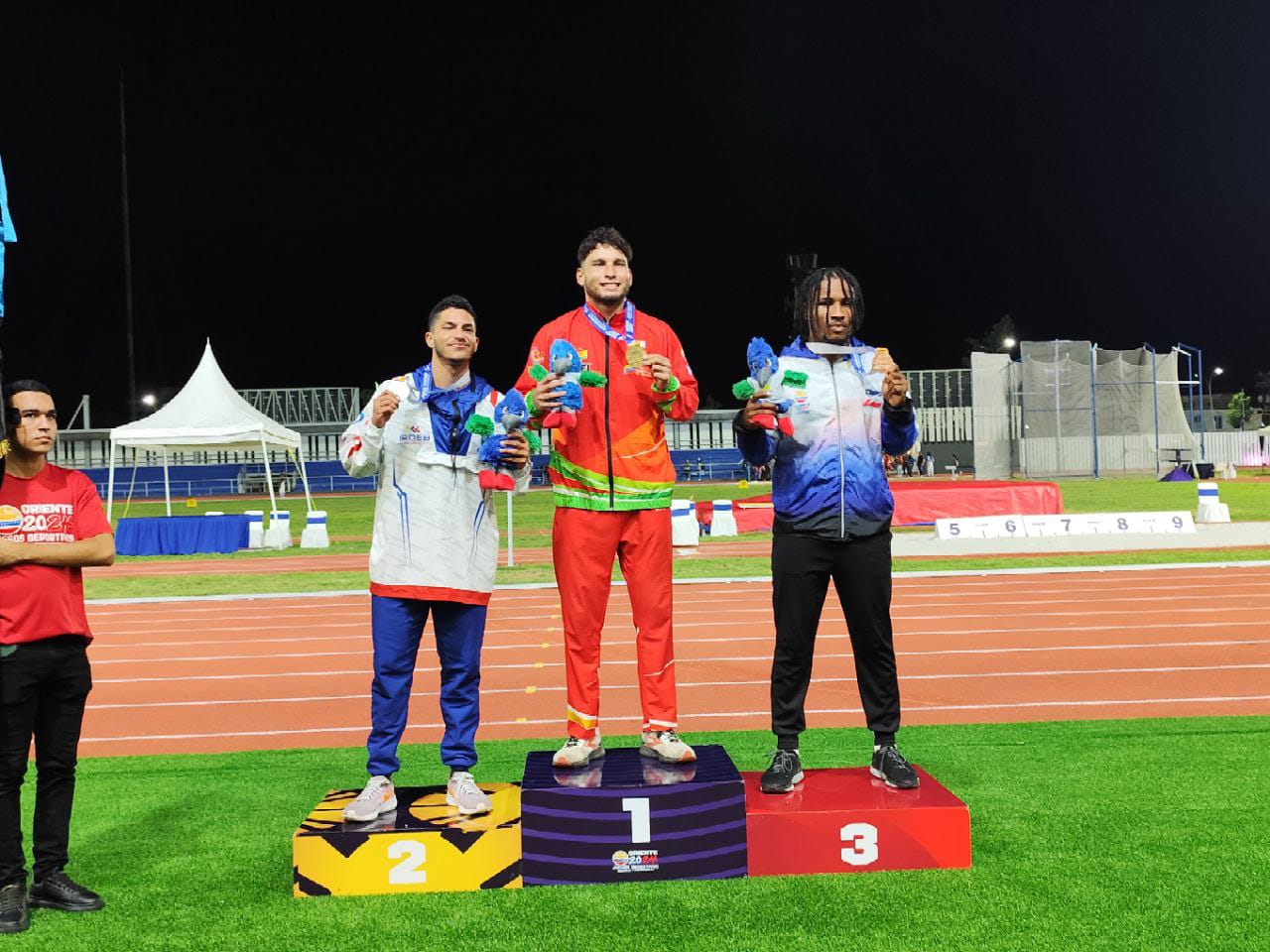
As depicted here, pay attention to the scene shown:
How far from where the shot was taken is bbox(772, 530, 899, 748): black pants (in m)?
4.02

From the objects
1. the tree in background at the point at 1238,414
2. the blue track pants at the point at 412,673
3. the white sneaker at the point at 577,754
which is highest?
the tree in background at the point at 1238,414

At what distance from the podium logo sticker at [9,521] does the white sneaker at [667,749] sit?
2319 mm

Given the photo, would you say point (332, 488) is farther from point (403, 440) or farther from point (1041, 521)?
point (403, 440)

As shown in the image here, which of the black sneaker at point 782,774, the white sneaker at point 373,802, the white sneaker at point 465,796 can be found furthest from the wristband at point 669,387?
the white sneaker at point 373,802

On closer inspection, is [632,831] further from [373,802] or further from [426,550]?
[426,550]

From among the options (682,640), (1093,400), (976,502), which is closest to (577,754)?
(682,640)

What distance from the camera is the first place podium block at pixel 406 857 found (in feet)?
11.8

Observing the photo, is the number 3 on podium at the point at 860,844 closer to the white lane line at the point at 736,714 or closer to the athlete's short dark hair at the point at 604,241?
the athlete's short dark hair at the point at 604,241

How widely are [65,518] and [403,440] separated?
3.79 ft

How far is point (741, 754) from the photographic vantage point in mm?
5488

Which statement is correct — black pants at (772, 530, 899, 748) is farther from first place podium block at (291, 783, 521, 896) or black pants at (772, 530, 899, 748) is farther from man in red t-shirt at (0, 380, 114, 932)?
man in red t-shirt at (0, 380, 114, 932)

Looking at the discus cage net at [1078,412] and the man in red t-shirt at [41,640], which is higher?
the discus cage net at [1078,412]

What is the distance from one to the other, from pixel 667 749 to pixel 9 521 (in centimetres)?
240

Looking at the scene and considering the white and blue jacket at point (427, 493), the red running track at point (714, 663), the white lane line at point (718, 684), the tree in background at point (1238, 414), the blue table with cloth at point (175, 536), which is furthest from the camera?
the tree in background at point (1238, 414)
